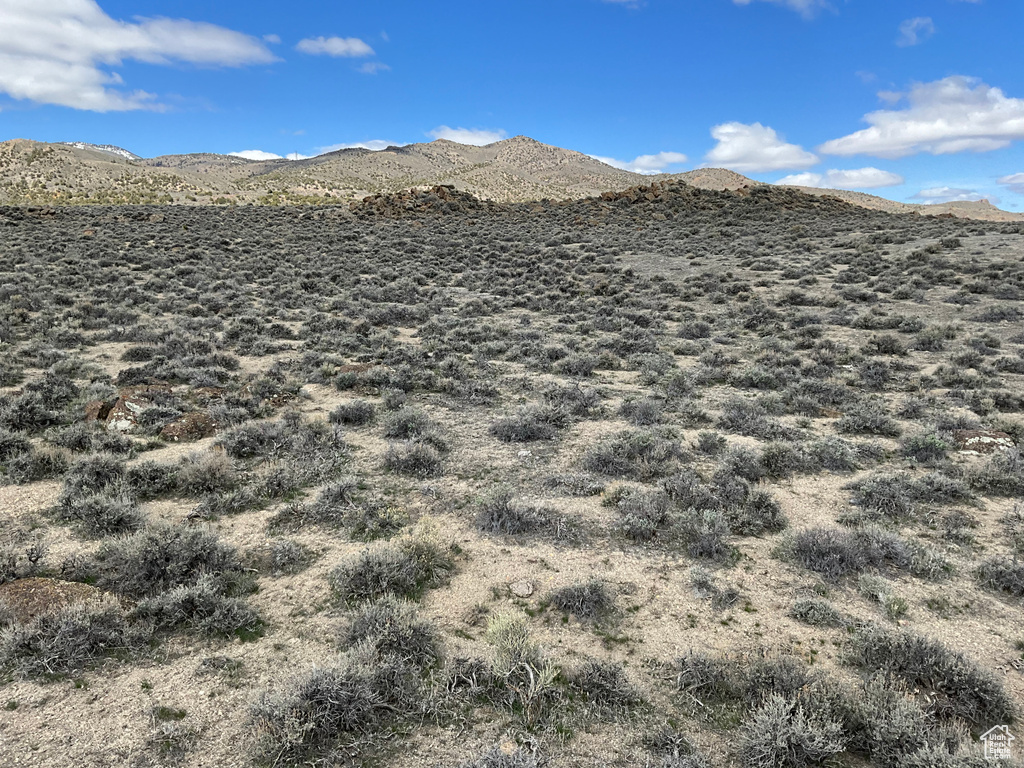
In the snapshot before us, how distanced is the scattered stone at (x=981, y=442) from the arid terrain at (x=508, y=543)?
8 cm

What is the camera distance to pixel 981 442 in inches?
281

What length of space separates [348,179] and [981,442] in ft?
239

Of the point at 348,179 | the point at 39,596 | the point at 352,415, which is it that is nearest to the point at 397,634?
the point at 39,596

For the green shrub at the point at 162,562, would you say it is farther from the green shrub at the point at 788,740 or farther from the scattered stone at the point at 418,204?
the scattered stone at the point at 418,204

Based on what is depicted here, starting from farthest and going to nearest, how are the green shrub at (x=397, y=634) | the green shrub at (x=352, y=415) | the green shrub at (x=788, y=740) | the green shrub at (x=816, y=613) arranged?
the green shrub at (x=352, y=415) < the green shrub at (x=816, y=613) < the green shrub at (x=397, y=634) < the green shrub at (x=788, y=740)

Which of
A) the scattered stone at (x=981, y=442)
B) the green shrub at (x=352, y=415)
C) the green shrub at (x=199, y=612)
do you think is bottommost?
the green shrub at (x=199, y=612)

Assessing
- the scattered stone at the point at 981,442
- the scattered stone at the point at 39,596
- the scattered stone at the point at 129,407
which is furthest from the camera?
the scattered stone at the point at 129,407

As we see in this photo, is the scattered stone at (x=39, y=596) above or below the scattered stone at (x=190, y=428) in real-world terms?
below

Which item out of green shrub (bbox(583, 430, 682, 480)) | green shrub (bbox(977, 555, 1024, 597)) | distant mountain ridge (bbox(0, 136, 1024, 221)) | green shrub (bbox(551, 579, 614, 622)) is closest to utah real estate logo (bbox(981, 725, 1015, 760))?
green shrub (bbox(977, 555, 1024, 597))

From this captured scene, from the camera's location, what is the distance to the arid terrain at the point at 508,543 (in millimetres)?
3301

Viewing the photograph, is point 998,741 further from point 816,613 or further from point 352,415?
point 352,415

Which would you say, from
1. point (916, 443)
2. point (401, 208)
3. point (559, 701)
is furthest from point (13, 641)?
point (401, 208)

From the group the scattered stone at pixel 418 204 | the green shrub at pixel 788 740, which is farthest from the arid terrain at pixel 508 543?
the scattered stone at pixel 418 204

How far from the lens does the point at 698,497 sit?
5.96 m
